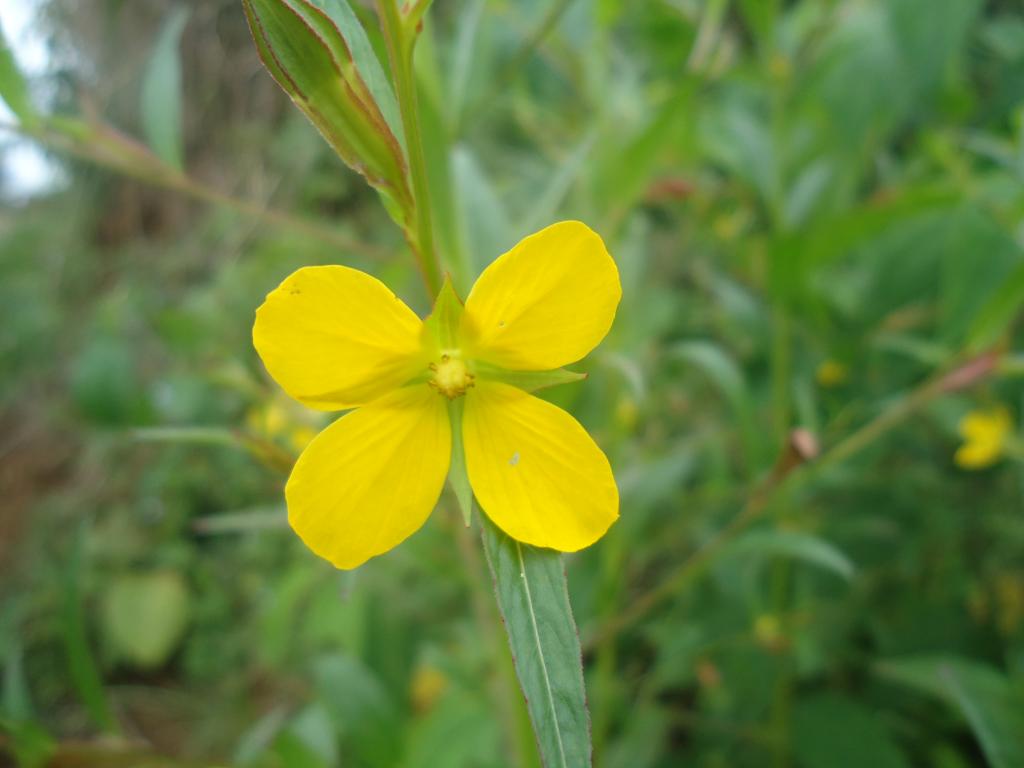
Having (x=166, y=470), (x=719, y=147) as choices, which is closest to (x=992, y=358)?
(x=719, y=147)

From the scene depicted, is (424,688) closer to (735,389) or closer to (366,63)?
(735,389)

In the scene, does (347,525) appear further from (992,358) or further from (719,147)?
(719,147)

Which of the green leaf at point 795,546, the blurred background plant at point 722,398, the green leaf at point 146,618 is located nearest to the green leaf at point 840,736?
the blurred background plant at point 722,398

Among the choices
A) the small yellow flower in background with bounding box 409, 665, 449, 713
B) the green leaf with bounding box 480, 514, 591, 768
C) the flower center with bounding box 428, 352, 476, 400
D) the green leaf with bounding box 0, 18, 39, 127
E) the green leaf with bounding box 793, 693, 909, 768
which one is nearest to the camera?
the green leaf with bounding box 480, 514, 591, 768

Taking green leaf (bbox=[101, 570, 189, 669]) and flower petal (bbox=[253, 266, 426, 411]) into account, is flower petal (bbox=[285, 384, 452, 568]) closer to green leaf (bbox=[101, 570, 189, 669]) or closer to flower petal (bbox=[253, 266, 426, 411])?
flower petal (bbox=[253, 266, 426, 411])

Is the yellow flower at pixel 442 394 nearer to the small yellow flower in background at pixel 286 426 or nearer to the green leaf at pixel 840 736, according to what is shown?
the small yellow flower in background at pixel 286 426

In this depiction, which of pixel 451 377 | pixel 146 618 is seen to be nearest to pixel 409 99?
pixel 451 377

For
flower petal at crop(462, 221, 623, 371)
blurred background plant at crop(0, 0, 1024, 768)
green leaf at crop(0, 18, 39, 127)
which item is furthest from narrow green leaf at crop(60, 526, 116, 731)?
flower petal at crop(462, 221, 623, 371)
